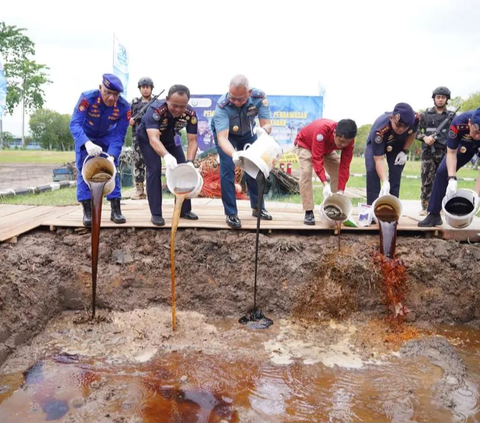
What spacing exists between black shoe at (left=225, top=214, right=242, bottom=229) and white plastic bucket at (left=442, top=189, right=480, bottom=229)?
7.16 feet

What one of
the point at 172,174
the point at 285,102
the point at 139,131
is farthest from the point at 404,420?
the point at 285,102

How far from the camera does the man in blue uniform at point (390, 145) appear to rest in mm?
4660

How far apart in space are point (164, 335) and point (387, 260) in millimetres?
2399

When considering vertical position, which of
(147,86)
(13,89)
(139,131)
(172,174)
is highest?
(13,89)

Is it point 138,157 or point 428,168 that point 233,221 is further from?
point 428,168

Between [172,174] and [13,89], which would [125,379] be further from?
[13,89]

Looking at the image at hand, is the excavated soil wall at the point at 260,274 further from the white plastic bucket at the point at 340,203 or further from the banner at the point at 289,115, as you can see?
the banner at the point at 289,115

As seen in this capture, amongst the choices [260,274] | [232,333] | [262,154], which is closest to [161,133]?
[262,154]

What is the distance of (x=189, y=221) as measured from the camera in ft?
16.5

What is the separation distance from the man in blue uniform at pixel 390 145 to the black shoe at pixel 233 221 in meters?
1.57

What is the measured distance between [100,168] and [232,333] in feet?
7.35

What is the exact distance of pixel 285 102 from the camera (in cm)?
1182

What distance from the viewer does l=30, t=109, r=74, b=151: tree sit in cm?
4594

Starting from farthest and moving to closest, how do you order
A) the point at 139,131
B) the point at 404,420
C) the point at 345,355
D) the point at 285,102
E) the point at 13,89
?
the point at 13,89 < the point at 285,102 < the point at 139,131 < the point at 345,355 < the point at 404,420
